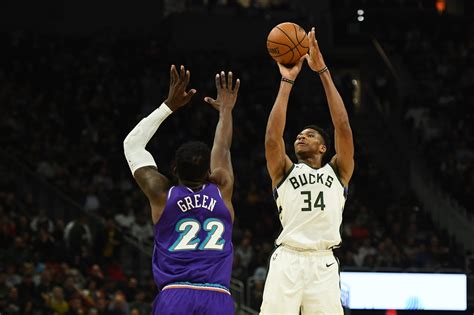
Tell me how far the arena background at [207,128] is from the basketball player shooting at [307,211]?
6427mm

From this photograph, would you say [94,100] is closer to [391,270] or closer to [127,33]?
[127,33]

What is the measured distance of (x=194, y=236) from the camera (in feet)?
21.7

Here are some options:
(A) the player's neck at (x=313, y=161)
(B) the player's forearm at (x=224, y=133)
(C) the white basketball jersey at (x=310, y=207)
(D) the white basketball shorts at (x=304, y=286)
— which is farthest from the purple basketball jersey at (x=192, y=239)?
(A) the player's neck at (x=313, y=161)

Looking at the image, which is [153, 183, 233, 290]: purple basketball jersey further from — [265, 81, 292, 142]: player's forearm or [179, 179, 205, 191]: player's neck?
[265, 81, 292, 142]: player's forearm

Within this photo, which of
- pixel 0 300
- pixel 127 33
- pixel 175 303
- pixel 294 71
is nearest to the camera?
pixel 175 303

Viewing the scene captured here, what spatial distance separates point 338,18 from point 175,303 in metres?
24.0

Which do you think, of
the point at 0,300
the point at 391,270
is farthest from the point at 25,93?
the point at 391,270

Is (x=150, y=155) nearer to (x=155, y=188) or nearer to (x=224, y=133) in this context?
(x=155, y=188)

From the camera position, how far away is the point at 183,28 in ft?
96.3

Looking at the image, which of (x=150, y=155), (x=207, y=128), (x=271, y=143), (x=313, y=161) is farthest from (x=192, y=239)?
(x=207, y=128)

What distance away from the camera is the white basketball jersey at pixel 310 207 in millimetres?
8055

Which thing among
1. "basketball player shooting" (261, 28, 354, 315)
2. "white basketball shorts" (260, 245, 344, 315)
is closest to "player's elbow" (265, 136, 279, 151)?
"basketball player shooting" (261, 28, 354, 315)

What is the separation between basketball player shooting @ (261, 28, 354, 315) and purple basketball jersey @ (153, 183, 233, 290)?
139 centimetres

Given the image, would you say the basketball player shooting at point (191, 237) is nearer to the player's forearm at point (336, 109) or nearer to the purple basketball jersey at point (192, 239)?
the purple basketball jersey at point (192, 239)
